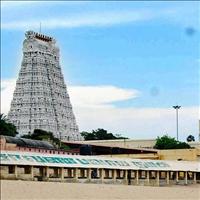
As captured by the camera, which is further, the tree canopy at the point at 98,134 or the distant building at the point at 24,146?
the tree canopy at the point at 98,134

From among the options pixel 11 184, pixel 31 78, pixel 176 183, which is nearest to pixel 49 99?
pixel 31 78

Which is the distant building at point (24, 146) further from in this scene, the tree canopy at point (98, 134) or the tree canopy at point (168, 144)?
the tree canopy at point (98, 134)

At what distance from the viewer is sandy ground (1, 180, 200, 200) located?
24578mm

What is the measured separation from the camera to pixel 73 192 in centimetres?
2728

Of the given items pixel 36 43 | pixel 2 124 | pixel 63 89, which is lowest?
pixel 2 124

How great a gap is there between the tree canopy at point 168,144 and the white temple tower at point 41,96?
14.5 m

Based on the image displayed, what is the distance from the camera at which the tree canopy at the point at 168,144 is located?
258ft

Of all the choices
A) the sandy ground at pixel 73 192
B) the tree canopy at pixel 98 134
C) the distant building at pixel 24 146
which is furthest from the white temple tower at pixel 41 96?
the sandy ground at pixel 73 192

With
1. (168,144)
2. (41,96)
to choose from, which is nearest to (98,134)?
(41,96)

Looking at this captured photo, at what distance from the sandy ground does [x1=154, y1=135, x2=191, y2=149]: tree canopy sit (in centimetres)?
4497

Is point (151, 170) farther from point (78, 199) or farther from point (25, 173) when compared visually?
point (78, 199)

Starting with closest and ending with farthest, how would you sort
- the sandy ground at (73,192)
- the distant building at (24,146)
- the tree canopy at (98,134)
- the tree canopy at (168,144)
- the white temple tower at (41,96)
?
the sandy ground at (73,192), the distant building at (24,146), the tree canopy at (168,144), the white temple tower at (41,96), the tree canopy at (98,134)

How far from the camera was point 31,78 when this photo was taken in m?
91.1

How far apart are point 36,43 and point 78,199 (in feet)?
236
